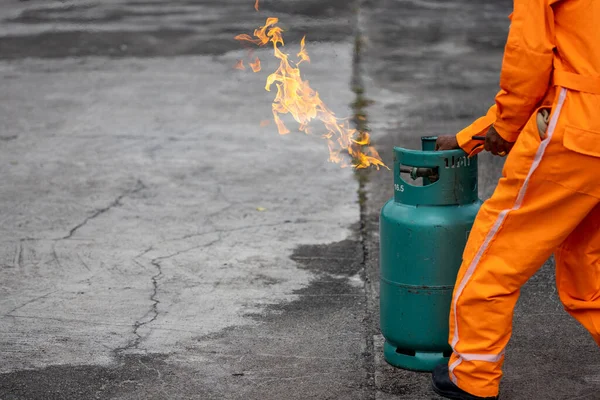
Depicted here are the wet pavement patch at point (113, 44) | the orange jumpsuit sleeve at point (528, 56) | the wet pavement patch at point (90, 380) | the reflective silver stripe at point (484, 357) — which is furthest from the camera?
the wet pavement patch at point (113, 44)

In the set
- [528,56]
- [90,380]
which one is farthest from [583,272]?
[90,380]

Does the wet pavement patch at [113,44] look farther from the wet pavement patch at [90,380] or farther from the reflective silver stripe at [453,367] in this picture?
the reflective silver stripe at [453,367]

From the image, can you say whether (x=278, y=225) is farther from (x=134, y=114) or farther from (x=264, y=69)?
(x=264, y=69)

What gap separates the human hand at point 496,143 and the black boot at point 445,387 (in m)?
0.88

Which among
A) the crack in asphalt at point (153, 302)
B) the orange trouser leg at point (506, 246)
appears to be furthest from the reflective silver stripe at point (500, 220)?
the crack in asphalt at point (153, 302)

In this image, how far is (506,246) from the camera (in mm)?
3432

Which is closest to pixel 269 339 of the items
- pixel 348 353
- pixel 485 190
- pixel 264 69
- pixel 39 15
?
pixel 348 353

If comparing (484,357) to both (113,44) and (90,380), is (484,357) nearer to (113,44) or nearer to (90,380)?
(90,380)

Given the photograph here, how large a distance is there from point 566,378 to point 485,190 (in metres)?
2.75

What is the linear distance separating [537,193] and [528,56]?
0.47 m

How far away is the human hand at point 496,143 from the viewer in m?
3.56

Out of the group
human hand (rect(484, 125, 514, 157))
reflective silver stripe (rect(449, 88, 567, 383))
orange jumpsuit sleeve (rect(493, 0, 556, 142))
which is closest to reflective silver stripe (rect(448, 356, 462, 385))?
reflective silver stripe (rect(449, 88, 567, 383))

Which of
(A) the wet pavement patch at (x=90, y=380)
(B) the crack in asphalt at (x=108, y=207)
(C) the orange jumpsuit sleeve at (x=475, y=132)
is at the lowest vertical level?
(B) the crack in asphalt at (x=108, y=207)

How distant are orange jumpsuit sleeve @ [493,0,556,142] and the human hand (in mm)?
188
